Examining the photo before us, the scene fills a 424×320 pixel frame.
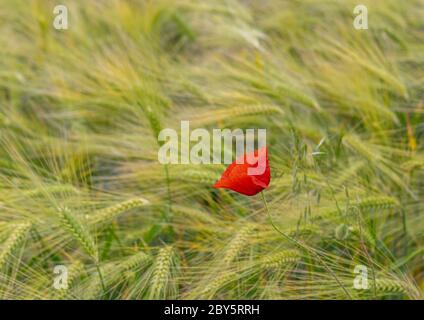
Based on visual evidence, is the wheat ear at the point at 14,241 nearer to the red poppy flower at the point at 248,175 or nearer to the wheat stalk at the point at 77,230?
the wheat stalk at the point at 77,230

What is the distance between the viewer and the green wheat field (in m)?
1.68

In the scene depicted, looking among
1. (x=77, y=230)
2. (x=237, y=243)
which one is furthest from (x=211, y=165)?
(x=77, y=230)

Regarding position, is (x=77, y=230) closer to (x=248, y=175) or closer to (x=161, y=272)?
(x=161, y=272)

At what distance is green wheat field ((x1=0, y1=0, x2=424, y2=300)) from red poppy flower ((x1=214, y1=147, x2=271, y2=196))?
0.08 meters

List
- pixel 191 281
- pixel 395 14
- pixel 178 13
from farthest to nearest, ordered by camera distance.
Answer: pixel 178 13, pixel 395 14, pixel 191 281

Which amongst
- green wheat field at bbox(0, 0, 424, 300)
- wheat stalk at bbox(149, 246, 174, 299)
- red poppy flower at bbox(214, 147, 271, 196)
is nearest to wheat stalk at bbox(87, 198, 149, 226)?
green wheat field at bbox(0, 0, 424, 300)

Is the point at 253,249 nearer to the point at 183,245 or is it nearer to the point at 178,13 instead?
the point at 183,245

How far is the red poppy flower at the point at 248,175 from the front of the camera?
1.39 metres

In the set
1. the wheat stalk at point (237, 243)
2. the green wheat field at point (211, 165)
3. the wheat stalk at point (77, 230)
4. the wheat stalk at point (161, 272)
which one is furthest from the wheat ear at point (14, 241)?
the wheat stalk at point (237, 243)

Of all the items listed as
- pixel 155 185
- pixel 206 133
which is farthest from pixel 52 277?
pixel 206 133

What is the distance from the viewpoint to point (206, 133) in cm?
194

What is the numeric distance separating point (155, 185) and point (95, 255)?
1.25 feet

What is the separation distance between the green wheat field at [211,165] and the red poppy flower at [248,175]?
3.1 inches

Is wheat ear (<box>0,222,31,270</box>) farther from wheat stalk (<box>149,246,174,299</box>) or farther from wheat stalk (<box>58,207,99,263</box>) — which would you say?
wheat stalk (<box>149,246,174,299</box>)
